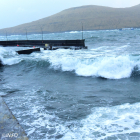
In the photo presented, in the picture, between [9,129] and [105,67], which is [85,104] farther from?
[105,67]

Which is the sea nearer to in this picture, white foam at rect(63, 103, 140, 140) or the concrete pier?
white foam at rect(63, 103, 140, 140)

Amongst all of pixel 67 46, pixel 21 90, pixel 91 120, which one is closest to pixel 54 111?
pixel 91 120

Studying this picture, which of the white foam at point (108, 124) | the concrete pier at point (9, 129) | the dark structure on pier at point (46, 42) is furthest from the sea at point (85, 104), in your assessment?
the dark structure on pier at point (46, 42)

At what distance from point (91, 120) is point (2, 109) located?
2.44 meters

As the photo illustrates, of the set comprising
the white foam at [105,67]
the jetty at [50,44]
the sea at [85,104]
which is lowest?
the sea at [85,104]

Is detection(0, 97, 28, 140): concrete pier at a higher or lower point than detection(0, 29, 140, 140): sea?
higher

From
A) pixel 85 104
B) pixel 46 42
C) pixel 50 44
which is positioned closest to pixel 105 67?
pixel 85 104

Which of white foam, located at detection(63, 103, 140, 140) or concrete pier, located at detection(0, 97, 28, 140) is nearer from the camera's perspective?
concrete pier, located at detection(0, 97, 28, 140)

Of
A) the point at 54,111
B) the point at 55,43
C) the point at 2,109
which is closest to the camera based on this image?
the point at 2,109

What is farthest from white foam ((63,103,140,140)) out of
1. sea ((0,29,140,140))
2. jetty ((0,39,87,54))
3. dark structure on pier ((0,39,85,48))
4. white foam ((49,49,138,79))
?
dark structure on pier ((0,39,85,48))

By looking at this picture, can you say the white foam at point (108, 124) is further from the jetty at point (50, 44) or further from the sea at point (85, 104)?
the jetty at point (50, 44)

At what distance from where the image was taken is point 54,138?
3.60m

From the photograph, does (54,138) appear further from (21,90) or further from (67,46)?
(67,46)

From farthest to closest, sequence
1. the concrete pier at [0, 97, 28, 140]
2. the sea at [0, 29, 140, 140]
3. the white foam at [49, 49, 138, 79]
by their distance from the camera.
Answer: the white foam at [49, 49, 138, 79]
the sea at [0, 29, 140, 140]
the concrete pier at [0, 97, 28, 140]
